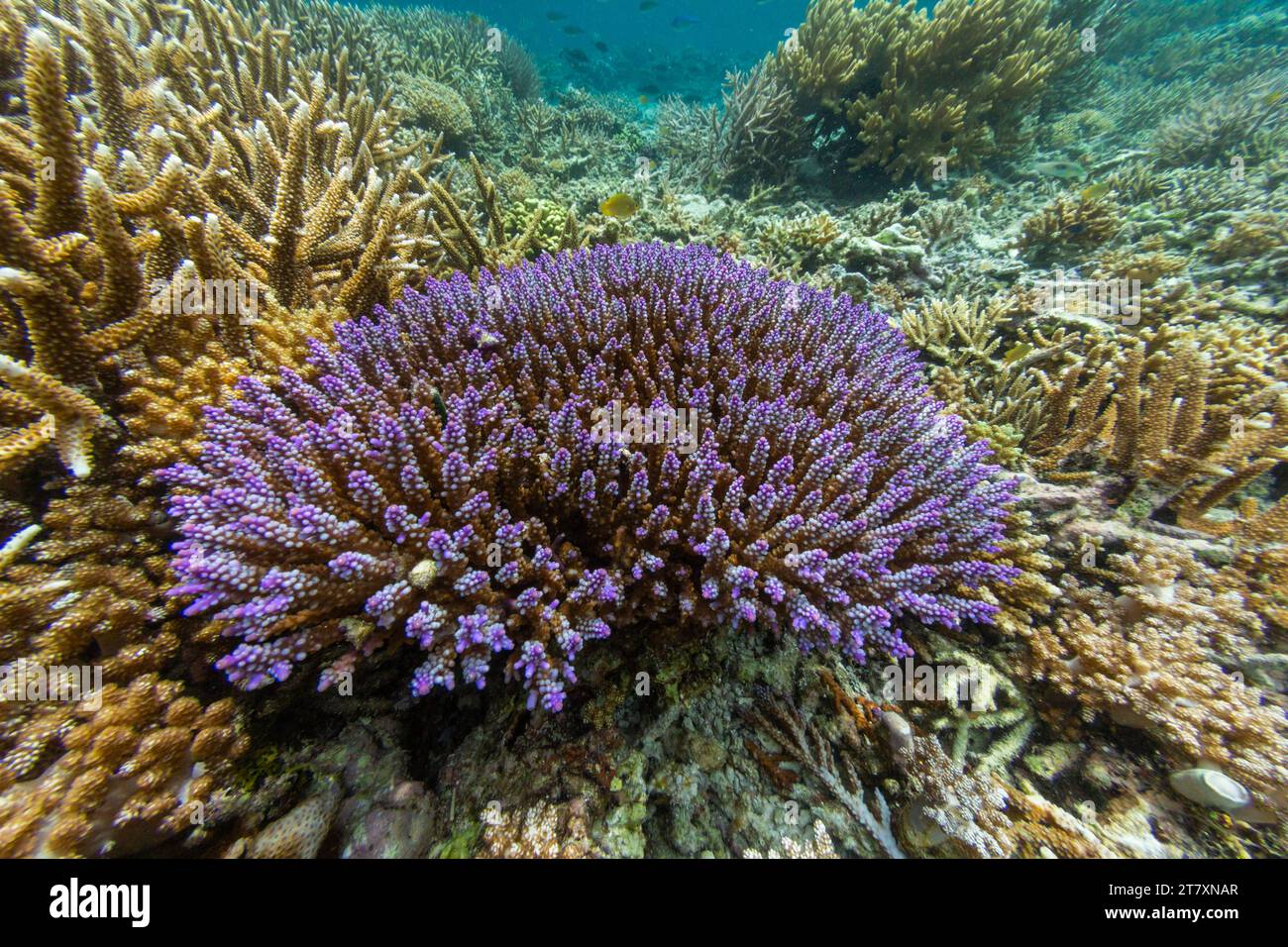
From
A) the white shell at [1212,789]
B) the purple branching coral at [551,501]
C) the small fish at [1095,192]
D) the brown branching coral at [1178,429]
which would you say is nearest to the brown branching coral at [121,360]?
the purple branching coral at [551,501]

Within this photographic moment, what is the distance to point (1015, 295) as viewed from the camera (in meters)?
4.99

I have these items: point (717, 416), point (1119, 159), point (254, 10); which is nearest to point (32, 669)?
point (717, 416)

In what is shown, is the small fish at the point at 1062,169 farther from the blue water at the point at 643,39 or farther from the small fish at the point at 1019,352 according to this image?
the blue water at the point at 643,39

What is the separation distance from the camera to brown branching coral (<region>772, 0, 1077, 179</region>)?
25.0 ft

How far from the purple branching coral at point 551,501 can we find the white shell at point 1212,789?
106 centimetres

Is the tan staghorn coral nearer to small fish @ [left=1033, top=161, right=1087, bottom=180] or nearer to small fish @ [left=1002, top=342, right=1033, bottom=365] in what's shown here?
small fish @ [left=1002, top=342, right=1033, bottom=365]

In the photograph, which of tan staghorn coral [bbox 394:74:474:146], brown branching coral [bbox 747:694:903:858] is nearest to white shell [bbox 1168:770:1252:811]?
brown branching coral [bbox 747:694:903:858]

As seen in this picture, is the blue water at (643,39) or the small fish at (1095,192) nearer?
the small fish at (1095,192)

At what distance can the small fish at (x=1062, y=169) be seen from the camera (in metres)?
8.23

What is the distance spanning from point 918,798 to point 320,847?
2.33 meters

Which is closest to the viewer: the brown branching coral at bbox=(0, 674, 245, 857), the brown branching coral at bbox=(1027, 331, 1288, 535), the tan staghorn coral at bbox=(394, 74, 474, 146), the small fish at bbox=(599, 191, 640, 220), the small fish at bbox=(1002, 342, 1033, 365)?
the brown branching coral at bbox=(0, 674, 245, 857)

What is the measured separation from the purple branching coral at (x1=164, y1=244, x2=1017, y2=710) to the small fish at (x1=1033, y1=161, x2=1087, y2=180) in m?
9.05

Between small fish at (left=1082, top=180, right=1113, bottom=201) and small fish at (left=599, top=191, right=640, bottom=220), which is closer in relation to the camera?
small fish at (left=599, top=191, right=640, bottom=220)
